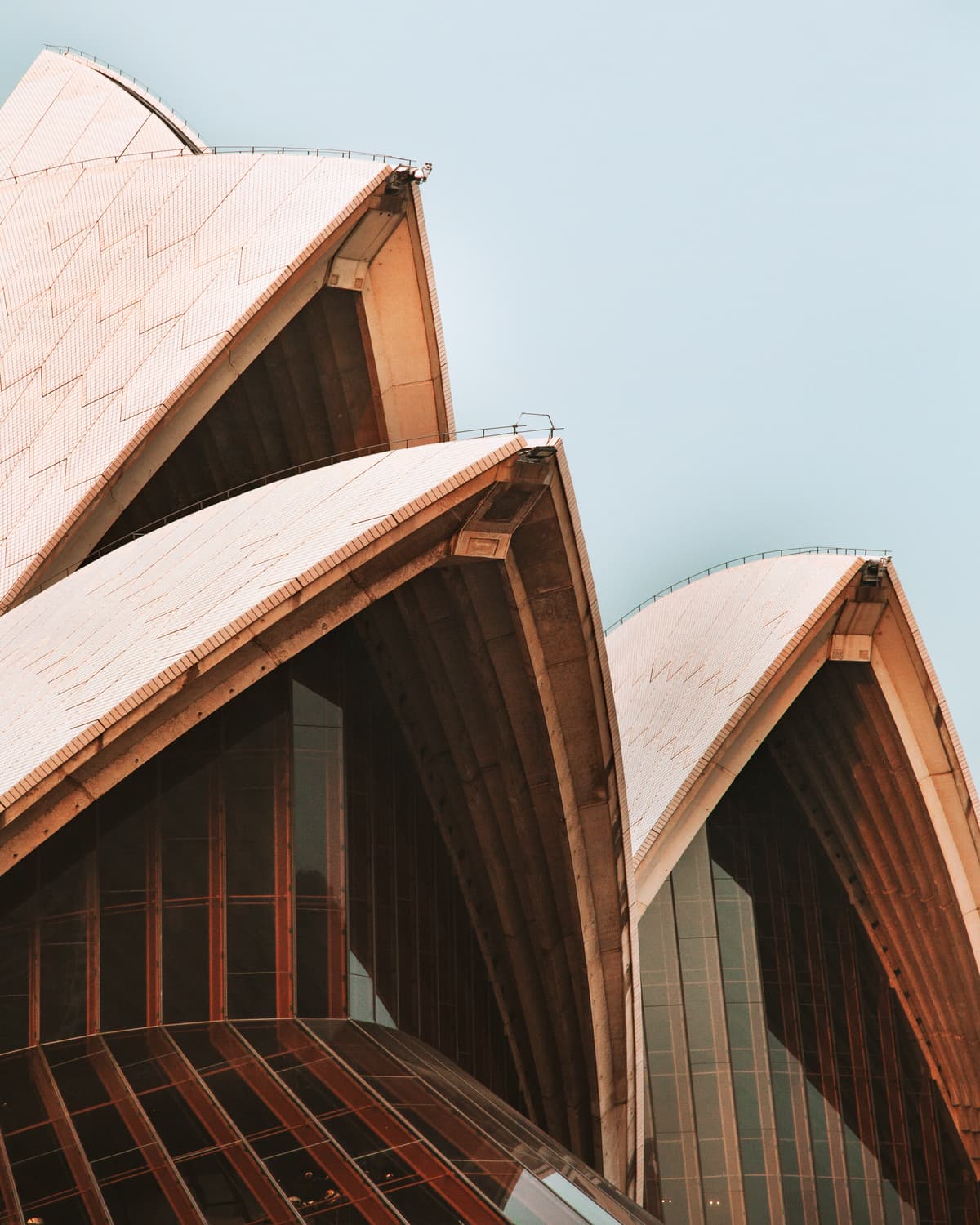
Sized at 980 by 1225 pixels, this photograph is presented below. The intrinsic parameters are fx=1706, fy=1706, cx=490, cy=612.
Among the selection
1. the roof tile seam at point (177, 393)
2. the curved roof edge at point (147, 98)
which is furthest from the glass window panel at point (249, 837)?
the curved roof edge at point (147, 98)

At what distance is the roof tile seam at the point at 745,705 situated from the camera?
29422 millimetres

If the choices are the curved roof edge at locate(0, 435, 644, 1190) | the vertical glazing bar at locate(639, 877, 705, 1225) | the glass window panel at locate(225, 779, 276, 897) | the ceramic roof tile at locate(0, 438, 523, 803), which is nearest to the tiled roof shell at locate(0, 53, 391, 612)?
the curved roof edge at locate(0, 435, 644, 1190)

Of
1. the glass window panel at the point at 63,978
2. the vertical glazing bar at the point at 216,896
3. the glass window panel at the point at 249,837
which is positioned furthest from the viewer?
the glass window panel at the point at 249,837

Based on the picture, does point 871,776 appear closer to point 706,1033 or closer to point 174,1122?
point 706,1033

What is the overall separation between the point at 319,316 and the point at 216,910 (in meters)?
13.9

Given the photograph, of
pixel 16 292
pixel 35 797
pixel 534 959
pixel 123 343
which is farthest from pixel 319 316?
pixel 35 797

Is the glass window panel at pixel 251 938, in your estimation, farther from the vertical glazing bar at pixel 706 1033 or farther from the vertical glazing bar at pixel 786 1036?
the vertical glazing bar at pixel 786 1036

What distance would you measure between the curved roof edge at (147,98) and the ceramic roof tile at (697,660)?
1478 centimetres

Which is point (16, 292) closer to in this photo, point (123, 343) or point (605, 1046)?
point (123, 343)

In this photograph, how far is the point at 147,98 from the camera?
4134 cm

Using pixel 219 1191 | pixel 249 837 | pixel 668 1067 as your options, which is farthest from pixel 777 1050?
pixel 219 1191

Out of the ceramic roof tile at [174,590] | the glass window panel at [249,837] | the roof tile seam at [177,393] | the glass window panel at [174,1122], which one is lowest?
the glass window panel at [174,1122]

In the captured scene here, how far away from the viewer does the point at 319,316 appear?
31438 millimetres

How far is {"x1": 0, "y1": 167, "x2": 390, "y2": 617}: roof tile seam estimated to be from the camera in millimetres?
27375
